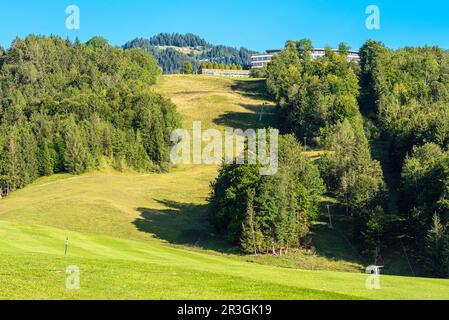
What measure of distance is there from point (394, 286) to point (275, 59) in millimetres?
163482

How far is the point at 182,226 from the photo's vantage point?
82.1 metres

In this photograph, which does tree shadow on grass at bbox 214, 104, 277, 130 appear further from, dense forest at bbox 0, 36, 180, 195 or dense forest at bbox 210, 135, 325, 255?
dense forest at bbox 210, 135, 325, 255

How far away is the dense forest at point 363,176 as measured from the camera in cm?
7138

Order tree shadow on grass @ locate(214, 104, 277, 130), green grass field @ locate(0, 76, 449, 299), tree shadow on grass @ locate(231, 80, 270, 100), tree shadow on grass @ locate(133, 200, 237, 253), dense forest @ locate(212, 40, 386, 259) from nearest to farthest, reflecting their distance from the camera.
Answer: green grass field @ locate(0, 76, 449, 299), dense forest @ locate(212, 40, 386, 259), tree shadow on grass @ locate(133, 200, 237, 253), tree shadow on grass @ locate(214, 104, 277, 130), tree shadow on grass @ locate(231, 80, 270, 100)

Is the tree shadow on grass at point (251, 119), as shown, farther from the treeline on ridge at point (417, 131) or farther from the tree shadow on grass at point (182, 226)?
the tree shadow on grass at point (182, 226)

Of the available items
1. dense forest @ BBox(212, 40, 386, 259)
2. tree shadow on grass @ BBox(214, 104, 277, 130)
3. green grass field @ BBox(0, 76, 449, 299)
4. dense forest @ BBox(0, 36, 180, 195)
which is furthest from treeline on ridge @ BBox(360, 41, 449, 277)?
dense forest @ BBox(0, 36, 180, 195)

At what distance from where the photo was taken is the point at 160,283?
24500 mm

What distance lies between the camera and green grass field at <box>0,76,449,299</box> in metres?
23.7

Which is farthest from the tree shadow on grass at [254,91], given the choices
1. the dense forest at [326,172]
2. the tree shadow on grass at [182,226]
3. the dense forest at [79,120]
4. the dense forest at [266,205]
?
the dense forest at [266,205]

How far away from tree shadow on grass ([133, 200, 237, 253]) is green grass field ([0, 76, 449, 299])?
15cm

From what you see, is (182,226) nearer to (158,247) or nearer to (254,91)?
(158,247)

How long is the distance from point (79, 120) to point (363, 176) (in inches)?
3055

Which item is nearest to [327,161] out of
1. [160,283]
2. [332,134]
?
[332,134]

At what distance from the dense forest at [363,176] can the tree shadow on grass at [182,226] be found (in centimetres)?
236
